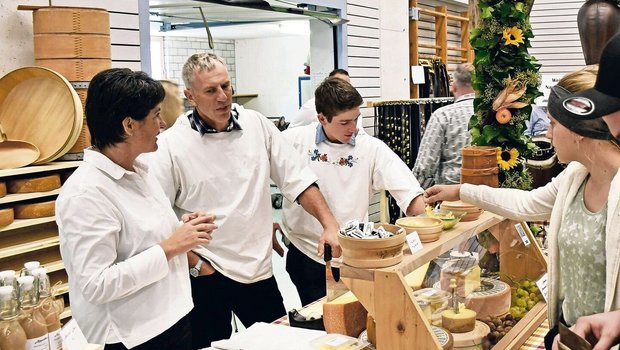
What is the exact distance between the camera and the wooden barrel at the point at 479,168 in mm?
2832

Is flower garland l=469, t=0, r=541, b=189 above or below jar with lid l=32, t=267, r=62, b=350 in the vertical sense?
above

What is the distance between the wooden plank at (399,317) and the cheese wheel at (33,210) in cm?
213

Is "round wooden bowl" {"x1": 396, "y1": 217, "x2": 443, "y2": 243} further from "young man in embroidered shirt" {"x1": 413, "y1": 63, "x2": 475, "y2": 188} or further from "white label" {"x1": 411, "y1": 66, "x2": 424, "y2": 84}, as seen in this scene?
"white label" {"x1": 411, "y1": 66, "x2": 424, "y2": 84}

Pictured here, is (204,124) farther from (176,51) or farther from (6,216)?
(176,51)

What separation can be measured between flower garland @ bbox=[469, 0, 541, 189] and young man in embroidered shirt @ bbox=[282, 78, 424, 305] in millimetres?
464

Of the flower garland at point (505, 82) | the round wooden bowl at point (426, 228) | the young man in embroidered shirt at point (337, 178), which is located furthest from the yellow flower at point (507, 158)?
the round wooden bowl at point (426, 228)

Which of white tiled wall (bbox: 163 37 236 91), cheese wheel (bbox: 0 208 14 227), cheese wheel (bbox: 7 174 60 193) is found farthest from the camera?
white tiled wall (bbox: 163 37 236 91)

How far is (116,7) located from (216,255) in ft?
7.84

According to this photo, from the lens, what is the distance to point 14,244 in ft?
10.9

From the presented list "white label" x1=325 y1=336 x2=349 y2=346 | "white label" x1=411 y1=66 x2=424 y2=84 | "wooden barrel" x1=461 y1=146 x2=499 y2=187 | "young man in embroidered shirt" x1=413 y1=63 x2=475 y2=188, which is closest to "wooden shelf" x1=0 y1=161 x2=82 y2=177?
"white label" x1=325 y1=336 x2=349 y2=346

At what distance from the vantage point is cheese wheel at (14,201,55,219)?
3.34 m

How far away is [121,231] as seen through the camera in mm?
2193

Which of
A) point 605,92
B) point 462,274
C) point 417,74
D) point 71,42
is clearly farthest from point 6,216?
point 417,74

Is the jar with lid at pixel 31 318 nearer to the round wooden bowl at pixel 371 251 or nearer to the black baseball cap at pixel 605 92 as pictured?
the round wooden bowl at pixel 371 251
